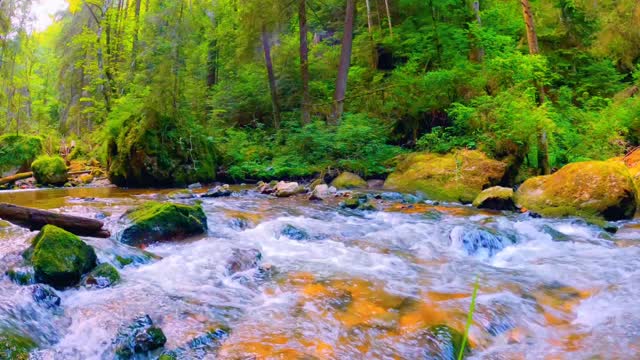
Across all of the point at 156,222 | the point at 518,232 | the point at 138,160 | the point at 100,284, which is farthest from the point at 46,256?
the point at 138,160

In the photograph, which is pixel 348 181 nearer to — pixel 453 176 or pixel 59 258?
pixel 453 176

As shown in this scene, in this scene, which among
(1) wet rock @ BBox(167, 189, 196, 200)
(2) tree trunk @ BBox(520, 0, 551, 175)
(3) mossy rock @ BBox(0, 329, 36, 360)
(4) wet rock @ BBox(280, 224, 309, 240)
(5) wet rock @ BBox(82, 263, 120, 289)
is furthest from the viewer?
(2) tree trunk @ BBox(520, 0, 551, 175)

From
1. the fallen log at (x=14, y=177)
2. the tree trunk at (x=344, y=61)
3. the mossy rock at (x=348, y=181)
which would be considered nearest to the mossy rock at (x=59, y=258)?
the mossy rock at (x=348, y=181)

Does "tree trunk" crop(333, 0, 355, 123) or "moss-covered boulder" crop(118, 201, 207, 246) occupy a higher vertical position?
"tree trunk" crop(333, 0, 355, 123)

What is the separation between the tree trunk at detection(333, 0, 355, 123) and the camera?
1559 cm

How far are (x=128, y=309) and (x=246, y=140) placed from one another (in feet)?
40.6

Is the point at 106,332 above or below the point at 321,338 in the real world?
above

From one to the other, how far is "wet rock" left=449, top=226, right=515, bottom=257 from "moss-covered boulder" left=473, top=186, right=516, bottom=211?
8.10 ft

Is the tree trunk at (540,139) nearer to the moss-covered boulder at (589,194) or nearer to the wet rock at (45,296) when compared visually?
the moss-covered boulder at (589,194)

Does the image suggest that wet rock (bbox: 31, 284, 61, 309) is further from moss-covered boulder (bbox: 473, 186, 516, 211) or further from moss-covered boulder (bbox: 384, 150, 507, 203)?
moss-covered boulder (bbox: 384, 150, 507, 203)

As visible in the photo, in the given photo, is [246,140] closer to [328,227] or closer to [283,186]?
[283,186]

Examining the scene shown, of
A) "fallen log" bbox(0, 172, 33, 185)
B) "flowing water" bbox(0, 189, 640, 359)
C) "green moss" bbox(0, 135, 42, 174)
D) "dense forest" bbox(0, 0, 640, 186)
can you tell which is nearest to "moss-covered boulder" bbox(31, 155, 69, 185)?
"fallen log" bbox(0, 172, 33, 185)

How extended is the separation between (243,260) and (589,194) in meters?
6.69

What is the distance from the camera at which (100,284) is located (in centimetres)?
480
